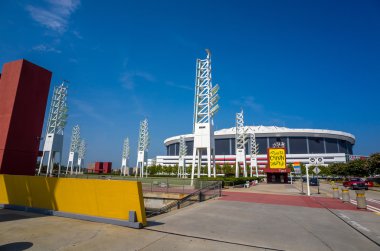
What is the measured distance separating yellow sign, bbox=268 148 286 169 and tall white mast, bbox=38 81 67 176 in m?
45.7

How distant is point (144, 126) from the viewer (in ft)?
245

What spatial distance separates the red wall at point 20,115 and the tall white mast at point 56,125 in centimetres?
3053

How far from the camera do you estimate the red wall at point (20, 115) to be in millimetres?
13148

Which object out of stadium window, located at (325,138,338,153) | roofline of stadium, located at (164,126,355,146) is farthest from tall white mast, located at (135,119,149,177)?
stadium window, located at (325,138,338,153)

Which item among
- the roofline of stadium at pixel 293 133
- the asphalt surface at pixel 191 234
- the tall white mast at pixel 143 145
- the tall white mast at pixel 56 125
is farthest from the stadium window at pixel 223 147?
the asphalt surface at pixel 191 234

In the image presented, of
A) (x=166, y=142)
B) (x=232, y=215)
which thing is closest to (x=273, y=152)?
(x=232, y=215)

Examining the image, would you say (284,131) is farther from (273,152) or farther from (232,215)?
(232,215)

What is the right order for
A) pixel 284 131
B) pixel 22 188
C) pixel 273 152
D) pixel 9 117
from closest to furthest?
1. pixel 22 188
2. pixel 9 117
3. pixel 273 152
4. pixel 284 131

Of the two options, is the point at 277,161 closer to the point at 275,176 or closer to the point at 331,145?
the point at 275,176

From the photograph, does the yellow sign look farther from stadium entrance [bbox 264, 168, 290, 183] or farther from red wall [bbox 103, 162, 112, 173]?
red wall [bbox 103, 162, 112, 173]

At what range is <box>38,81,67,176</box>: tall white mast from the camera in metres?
41.7

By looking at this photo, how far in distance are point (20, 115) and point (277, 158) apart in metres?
54.5

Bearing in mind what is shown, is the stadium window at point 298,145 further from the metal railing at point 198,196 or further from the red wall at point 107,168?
the metal railing at point 198,196

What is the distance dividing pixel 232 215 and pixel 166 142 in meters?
179
